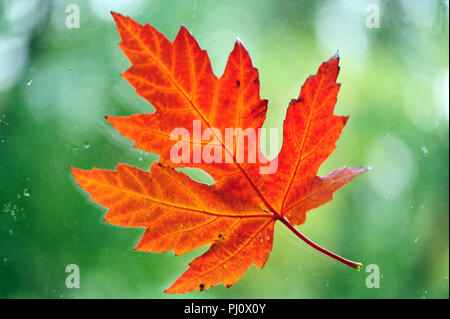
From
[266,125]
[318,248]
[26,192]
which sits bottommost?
[318,248]

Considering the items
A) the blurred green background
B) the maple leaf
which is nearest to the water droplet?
the blurred green background

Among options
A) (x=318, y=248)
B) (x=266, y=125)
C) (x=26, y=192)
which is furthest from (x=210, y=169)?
(x=266, y=125)

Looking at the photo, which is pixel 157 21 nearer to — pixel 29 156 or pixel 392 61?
pixel 29 156

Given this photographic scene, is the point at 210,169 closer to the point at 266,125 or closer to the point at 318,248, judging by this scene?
the point at 318,248

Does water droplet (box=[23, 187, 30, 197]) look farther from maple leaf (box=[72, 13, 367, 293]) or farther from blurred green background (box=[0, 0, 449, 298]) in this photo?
maple leaf (box=[72, 13, 367, 293])

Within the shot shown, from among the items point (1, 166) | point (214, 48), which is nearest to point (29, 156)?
point (1, 166)

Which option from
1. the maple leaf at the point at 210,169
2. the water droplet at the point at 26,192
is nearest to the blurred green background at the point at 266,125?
the water droplet at the point at 26,192
